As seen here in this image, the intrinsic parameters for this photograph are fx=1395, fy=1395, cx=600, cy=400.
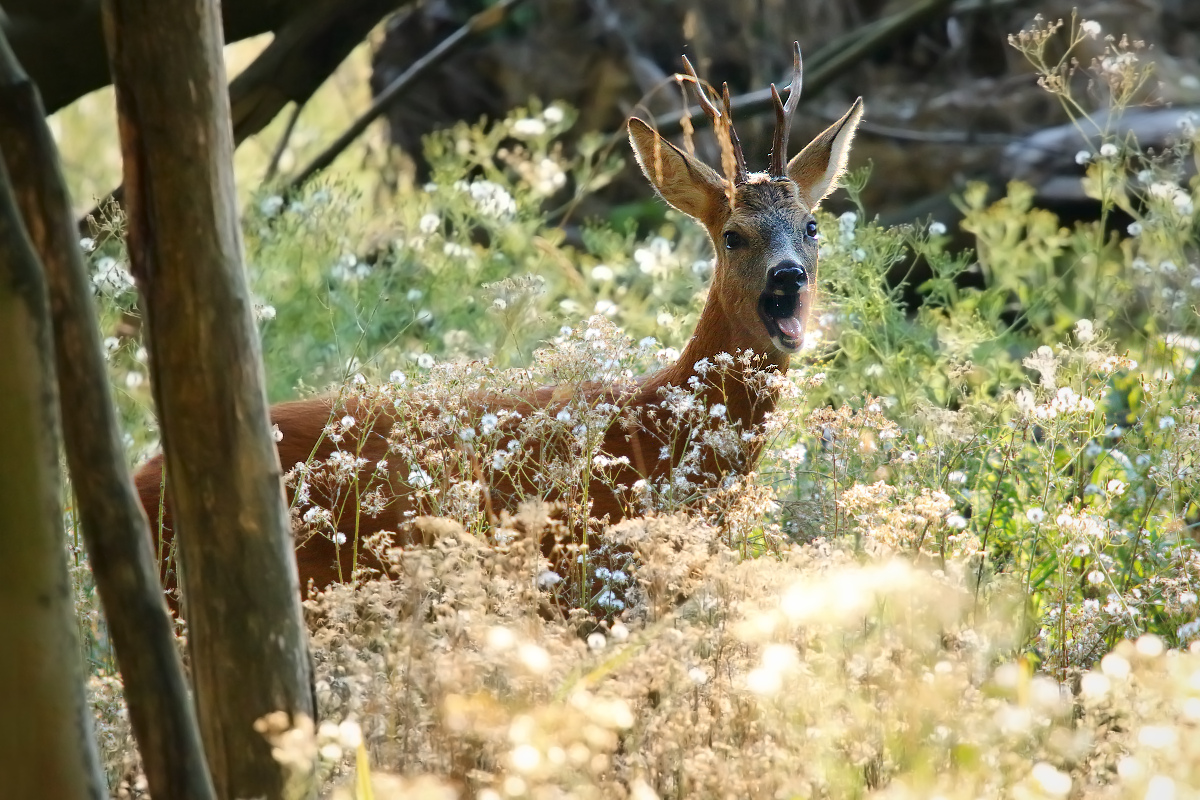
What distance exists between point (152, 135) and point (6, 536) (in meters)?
0.78

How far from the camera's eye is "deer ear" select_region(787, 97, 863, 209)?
19.4 feet

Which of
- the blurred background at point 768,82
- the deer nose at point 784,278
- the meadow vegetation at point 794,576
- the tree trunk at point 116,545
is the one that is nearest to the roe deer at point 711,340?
the deer nose at point 784,278

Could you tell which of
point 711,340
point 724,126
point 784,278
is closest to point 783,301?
point 784,278

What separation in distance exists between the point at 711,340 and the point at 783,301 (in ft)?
1.04

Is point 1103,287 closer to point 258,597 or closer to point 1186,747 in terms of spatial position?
point 1186,747

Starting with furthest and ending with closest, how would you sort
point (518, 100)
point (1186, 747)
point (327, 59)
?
1. point (518, 100)
2. point (327, 59)
3. point (1186, 747)

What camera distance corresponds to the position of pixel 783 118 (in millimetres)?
5457

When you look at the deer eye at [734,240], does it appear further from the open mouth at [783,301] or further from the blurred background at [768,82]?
the blurred background at [768,82]

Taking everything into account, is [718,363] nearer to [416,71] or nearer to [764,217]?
[764,217]

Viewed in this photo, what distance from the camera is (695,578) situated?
12.6ft

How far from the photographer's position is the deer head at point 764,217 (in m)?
5.39

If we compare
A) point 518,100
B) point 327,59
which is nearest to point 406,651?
point 327,59

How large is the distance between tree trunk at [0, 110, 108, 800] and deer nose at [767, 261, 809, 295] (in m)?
3.33

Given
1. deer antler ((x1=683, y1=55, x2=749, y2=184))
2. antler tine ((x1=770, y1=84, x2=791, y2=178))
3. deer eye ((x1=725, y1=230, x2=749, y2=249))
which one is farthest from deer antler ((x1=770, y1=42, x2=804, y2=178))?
deer eye ((x1=725, y1=230, x2=749, y2=249))
